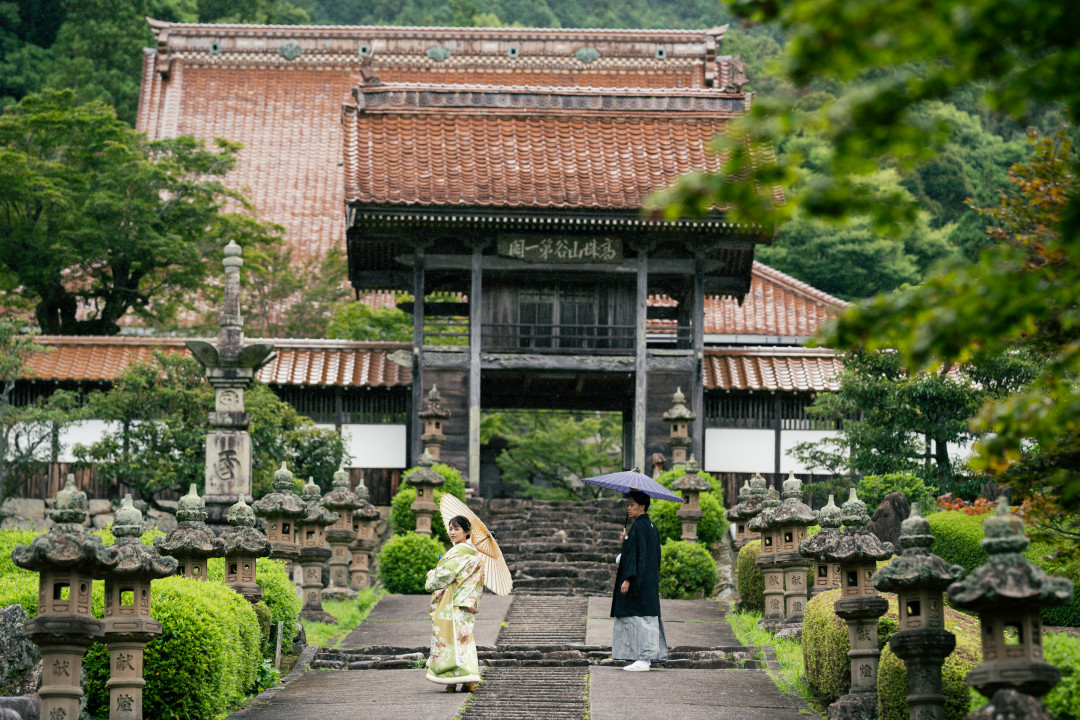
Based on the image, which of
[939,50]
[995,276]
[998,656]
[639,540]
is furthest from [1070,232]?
[639,540]

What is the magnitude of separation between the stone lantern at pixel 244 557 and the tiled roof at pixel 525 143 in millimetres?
9507

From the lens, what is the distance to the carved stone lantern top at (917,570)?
743 centimetres

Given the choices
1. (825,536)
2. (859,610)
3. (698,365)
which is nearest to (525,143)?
(698,365)

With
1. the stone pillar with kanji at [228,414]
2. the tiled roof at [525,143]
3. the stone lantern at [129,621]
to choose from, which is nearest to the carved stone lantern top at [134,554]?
the stone lantern at [129,621]

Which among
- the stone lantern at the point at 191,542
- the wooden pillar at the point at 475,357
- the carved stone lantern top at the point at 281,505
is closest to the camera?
the stone lantern at the point at 191,542

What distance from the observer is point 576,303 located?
2162cm

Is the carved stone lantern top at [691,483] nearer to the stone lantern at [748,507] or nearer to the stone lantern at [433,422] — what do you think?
the stone lantern at [748,507]

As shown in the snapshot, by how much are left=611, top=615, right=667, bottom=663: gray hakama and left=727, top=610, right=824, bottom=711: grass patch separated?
0.99 meters

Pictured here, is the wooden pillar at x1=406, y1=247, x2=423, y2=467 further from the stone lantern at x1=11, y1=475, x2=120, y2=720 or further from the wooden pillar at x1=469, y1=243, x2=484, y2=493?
the stone lantern at x1=11, y1=475, x2=120, y2=720

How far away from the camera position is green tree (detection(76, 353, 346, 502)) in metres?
18.3

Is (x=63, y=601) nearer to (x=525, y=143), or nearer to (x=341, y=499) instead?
(x=341, y=499)

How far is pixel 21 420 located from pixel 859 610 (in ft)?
46.1

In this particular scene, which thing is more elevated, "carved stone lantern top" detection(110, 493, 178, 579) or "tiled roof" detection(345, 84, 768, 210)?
"tiled roof" detection(345, 84, 768, 210)

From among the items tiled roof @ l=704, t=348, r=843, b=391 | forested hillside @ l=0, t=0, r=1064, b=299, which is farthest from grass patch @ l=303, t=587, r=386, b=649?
forested hillside @ l=0, t=0, r=1064, b=299
